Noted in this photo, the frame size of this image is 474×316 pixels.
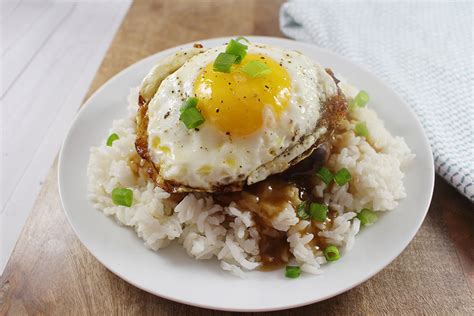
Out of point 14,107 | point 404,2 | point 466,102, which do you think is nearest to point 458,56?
point 466,102

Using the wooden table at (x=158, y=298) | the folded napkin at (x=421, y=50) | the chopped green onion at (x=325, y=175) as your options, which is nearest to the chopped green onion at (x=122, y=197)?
the wooden table at (x=158, y=298)

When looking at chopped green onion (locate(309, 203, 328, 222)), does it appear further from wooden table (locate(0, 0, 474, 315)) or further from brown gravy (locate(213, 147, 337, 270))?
wooden table (locate(0, 0, 474, 315))

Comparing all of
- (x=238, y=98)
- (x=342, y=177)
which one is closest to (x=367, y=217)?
(x=342, y=177)

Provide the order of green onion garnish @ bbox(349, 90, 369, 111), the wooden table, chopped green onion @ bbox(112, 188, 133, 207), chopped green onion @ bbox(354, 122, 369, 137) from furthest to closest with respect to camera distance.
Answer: green onion garnish @ bbox(349, 90, 369, 111), chopped green onion @ bbox(354, 122, 369, 137), chopped green onion @ bbox(112, 188, 133, 207), the wooden table

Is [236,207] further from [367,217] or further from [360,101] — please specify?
[360,101]

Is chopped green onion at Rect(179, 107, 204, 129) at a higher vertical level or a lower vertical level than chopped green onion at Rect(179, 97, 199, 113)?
lower

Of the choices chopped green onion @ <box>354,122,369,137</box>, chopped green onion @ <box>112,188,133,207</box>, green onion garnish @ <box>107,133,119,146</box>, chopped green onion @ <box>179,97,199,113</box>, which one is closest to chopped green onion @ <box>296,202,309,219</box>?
chopped green onion @ <box>354,122,369,137</box>

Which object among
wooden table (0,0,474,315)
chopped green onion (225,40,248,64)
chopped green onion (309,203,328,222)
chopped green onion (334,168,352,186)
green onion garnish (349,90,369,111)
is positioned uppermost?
chopped green onion (225,40,248,64)
